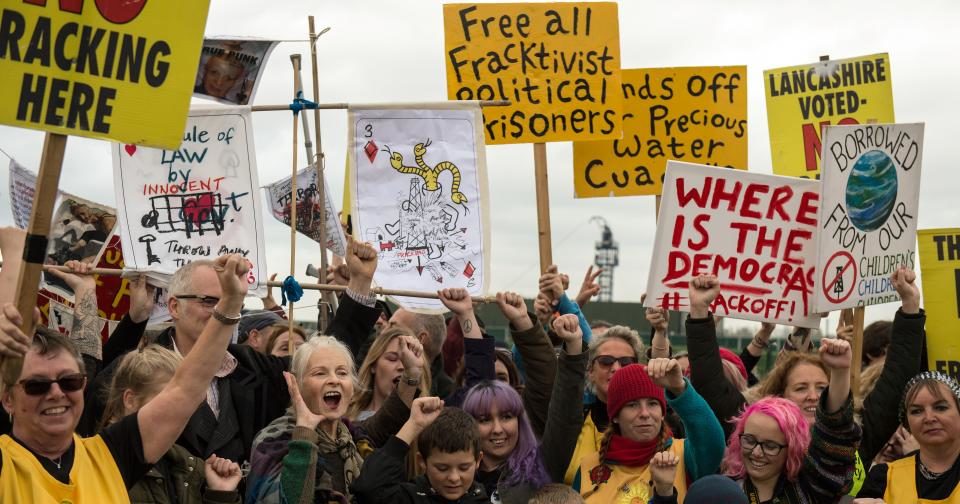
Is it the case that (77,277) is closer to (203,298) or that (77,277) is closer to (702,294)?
(203,298)

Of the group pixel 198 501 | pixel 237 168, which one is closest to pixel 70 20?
pixel 198 501

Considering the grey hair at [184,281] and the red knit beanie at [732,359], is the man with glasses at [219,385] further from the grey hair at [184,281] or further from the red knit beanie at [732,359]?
the red knit beanie at [732,359]

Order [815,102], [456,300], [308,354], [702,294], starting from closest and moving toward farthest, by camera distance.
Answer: [308,354]
[702,294]
[456,300]
[815,102]

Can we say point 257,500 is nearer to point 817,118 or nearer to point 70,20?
point 70,20

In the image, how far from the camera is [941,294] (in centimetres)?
798

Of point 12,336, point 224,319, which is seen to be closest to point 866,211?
point 224,319

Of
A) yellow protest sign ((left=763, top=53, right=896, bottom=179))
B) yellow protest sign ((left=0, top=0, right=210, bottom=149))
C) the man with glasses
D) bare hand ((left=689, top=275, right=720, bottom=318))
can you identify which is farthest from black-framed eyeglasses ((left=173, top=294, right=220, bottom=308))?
yellow protest sign ((left=763, top=53, right=896, bottom=179))

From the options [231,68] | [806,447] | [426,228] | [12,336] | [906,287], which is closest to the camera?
[12,336]

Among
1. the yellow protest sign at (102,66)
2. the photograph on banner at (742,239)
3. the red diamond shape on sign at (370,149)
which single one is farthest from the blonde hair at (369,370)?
the yellow protest sign at (102,66)

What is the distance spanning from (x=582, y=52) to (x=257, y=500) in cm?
490

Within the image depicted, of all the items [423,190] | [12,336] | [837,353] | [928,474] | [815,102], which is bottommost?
[928,474]

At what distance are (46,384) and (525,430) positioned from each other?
267 cm

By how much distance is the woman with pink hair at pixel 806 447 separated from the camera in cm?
586

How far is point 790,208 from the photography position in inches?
310
